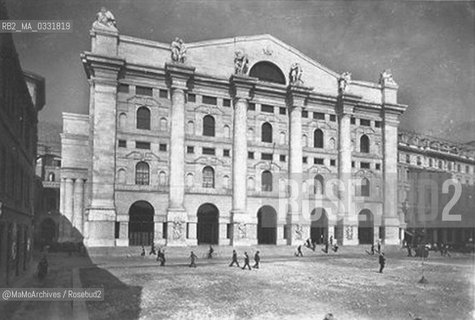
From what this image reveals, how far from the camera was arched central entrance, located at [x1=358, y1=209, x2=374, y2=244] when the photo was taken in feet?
124

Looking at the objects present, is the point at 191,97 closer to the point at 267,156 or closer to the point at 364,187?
the point at 267,156

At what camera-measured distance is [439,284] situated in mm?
19109

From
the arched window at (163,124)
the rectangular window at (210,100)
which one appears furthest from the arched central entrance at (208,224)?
the rectangular window at (210,100)

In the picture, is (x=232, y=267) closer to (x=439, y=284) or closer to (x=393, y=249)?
(x=439, y=284)

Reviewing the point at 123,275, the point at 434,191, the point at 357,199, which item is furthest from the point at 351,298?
the point at 434,191

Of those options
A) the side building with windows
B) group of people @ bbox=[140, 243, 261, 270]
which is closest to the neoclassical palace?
the side building with windows

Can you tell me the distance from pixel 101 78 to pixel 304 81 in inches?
723

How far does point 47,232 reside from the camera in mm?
28016

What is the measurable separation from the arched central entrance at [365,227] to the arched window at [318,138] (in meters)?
7.94

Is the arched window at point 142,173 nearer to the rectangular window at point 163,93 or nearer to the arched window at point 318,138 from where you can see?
the rectangular window at point 163,93

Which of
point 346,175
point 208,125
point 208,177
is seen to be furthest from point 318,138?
point 208,177

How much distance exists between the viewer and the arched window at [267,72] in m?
34.5

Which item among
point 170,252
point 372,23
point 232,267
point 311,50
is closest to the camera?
point 372,23

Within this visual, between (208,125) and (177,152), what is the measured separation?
3974 mm
